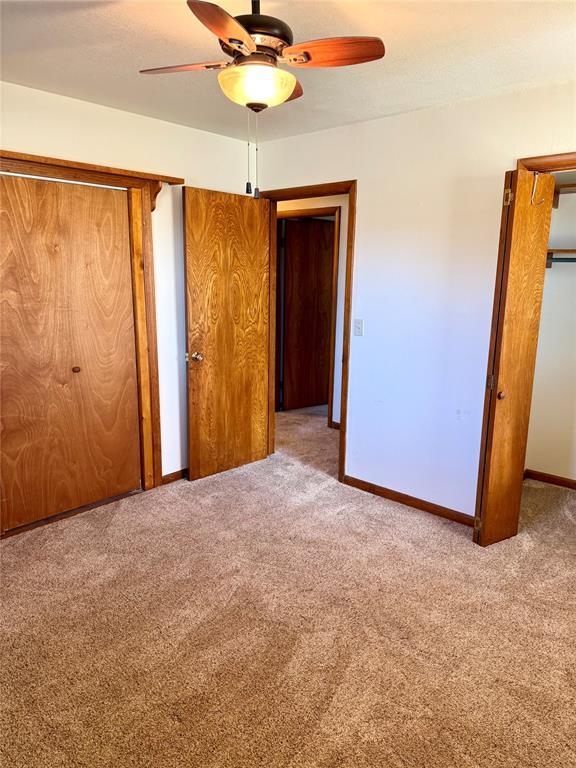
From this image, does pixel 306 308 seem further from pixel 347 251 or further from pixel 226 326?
pixel 347 251

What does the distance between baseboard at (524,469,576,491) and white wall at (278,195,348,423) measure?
1.71 meters

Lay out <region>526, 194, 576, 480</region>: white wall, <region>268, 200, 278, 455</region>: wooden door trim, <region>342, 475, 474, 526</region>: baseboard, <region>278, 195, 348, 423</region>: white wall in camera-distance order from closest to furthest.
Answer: <region>342, 475, 474, 526</region>: baseboard, <region>526, 194, 576, 480</region>: white wall, <region>268, 200, 278, 455</region>: wooden door trim, <region>278, 195, 348, 423</region>: white wall

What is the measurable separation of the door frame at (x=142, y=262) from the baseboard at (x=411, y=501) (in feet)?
4.66

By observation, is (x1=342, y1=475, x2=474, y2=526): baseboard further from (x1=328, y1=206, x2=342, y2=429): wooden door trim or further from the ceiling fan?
the ceiling fan

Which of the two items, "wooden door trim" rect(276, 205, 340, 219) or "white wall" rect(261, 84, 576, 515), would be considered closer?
"white wall" rect(261, 84, 576, 515)

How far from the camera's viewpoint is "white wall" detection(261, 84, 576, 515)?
2.78m

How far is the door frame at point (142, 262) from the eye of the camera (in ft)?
9.27

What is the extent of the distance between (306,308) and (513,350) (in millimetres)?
3282

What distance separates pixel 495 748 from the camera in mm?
1639

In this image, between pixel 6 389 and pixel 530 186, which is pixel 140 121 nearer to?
pixel 6 389

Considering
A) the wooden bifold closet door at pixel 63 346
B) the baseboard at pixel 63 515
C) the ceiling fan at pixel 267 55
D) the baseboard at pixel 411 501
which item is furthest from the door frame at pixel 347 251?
the ceiling fan at pixel 267 55

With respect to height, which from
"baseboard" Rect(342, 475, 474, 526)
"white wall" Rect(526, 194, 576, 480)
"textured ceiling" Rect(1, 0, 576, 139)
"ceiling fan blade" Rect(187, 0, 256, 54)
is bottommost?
"baseboard" Rect(342, 475, 474, 526)

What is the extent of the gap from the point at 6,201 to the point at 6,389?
1.00 metres

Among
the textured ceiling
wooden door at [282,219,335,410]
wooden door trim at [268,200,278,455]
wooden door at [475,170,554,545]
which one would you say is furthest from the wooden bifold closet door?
wooden door at [282,219,335,410]
